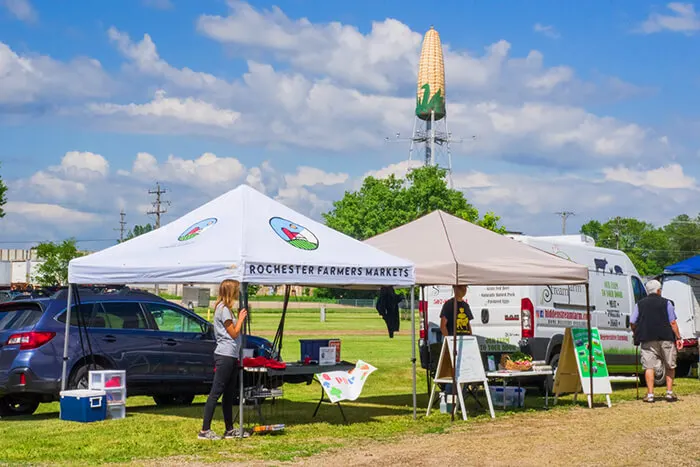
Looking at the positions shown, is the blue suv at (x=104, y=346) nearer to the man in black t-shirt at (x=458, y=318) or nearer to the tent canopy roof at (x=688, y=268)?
the man in black t-shirt at (x=458, y=318)

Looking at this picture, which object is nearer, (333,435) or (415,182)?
(333,435)

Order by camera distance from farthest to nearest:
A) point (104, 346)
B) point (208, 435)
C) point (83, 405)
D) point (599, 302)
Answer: point (599, 302) → point (104, 346) → point (83, 405) → point (208, 435)

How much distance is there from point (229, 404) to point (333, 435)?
1220mm

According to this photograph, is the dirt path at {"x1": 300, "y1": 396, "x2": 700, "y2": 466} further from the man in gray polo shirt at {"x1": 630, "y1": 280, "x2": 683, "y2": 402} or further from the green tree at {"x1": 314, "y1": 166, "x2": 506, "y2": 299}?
the green tree at {"x1": 314, "y1": 166, "x2": 506, "y2": 299}

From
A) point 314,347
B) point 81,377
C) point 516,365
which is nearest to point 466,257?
point 516,365

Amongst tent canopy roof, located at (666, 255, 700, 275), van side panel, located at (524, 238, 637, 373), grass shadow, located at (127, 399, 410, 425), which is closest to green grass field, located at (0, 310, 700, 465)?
grass shadow, located at (127, 399, 410, 425)

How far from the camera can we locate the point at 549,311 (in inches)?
644

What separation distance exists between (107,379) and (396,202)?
8517 centimetres

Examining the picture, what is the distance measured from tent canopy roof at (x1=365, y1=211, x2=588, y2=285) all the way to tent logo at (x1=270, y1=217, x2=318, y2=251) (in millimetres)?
1469

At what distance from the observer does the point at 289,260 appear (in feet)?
39.1

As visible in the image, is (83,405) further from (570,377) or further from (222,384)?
(570,377)

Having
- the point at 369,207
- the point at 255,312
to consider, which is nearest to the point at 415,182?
the point at 369,207

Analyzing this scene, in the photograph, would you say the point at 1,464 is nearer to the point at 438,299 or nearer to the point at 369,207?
the point at 438,299

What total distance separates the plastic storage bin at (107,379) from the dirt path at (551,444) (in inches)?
163
